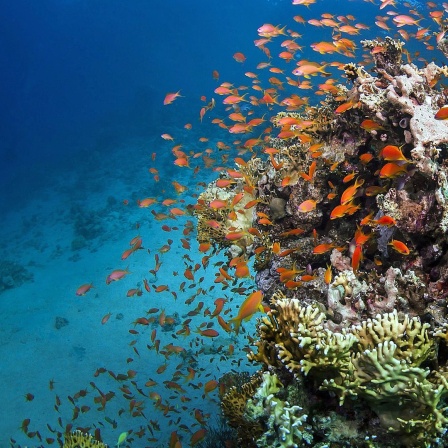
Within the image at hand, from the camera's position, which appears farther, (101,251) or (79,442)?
(101,251)

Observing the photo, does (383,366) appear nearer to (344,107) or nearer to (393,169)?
(393,169)

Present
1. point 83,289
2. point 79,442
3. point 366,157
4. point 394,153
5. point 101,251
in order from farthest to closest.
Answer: point 101,251
point 83,289
point 79,442
point 366,157
point 394,153

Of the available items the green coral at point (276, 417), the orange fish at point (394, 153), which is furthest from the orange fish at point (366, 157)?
the green coral at point (276, 417)

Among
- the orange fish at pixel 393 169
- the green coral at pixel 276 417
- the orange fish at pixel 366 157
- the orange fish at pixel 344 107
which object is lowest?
the green coral at pixel 276 417

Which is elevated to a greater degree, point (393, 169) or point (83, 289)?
point (83, 289)

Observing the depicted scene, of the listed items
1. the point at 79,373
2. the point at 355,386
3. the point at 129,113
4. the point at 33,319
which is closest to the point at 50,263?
the point at 33,319

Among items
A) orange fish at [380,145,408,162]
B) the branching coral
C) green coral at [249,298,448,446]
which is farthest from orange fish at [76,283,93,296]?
orange fish at [380,145,408,162]

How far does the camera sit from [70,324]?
40.0 ft

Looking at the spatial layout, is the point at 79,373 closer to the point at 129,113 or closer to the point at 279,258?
the point at 279,258

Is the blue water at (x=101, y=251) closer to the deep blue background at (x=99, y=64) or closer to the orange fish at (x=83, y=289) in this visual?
the deep blue background at (x=99, y=64)

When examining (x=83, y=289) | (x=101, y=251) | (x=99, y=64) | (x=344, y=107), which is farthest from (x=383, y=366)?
(x=99, y=64)

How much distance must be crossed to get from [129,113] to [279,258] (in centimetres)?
4078

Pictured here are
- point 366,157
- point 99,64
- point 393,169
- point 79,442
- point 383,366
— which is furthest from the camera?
point 99,64

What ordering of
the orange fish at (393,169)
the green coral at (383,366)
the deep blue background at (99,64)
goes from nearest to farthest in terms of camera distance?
1. the green coral at (383,366)
2. the orange fish at (393,169)
3. the deep blue background at (99,64)
